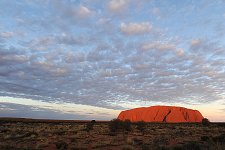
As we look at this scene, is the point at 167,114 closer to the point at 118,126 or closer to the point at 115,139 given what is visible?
the point at 118,126

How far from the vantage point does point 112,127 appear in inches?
1500

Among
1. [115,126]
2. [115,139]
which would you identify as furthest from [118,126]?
[115,139]

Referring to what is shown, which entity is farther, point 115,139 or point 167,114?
point 167,114

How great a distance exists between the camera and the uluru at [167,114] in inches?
5458

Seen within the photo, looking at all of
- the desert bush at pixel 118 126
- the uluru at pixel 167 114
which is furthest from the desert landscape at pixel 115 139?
the uluru at pixel 167 114

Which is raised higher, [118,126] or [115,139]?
[118,126]

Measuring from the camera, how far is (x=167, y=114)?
14200 cm

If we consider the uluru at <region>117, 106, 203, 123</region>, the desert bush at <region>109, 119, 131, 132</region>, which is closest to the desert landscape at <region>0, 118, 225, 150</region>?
the desert bush at <region>109, 119, 131, 132</region>

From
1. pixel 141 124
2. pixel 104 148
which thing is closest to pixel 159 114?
pixel 141 124

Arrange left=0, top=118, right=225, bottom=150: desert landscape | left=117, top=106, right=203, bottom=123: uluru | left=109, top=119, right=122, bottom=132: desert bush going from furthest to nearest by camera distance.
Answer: left=117, top=106, right=203, bottom=123: uluru < left=109, top=119, right=122, bottom=132: desert bush < left=0, top=118, right=225, bottom=150: desert landscape

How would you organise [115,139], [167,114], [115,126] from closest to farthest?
1. [115,139]
2. [115,126]
3. [167,114]

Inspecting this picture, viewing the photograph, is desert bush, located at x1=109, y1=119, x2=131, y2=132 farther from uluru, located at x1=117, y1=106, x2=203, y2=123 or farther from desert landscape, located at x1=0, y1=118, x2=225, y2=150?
uluru, located at x1=117, y1=106, x2=203, y2=123

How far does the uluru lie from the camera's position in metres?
139

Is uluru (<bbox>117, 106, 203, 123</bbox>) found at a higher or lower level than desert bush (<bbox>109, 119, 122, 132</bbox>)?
higher
